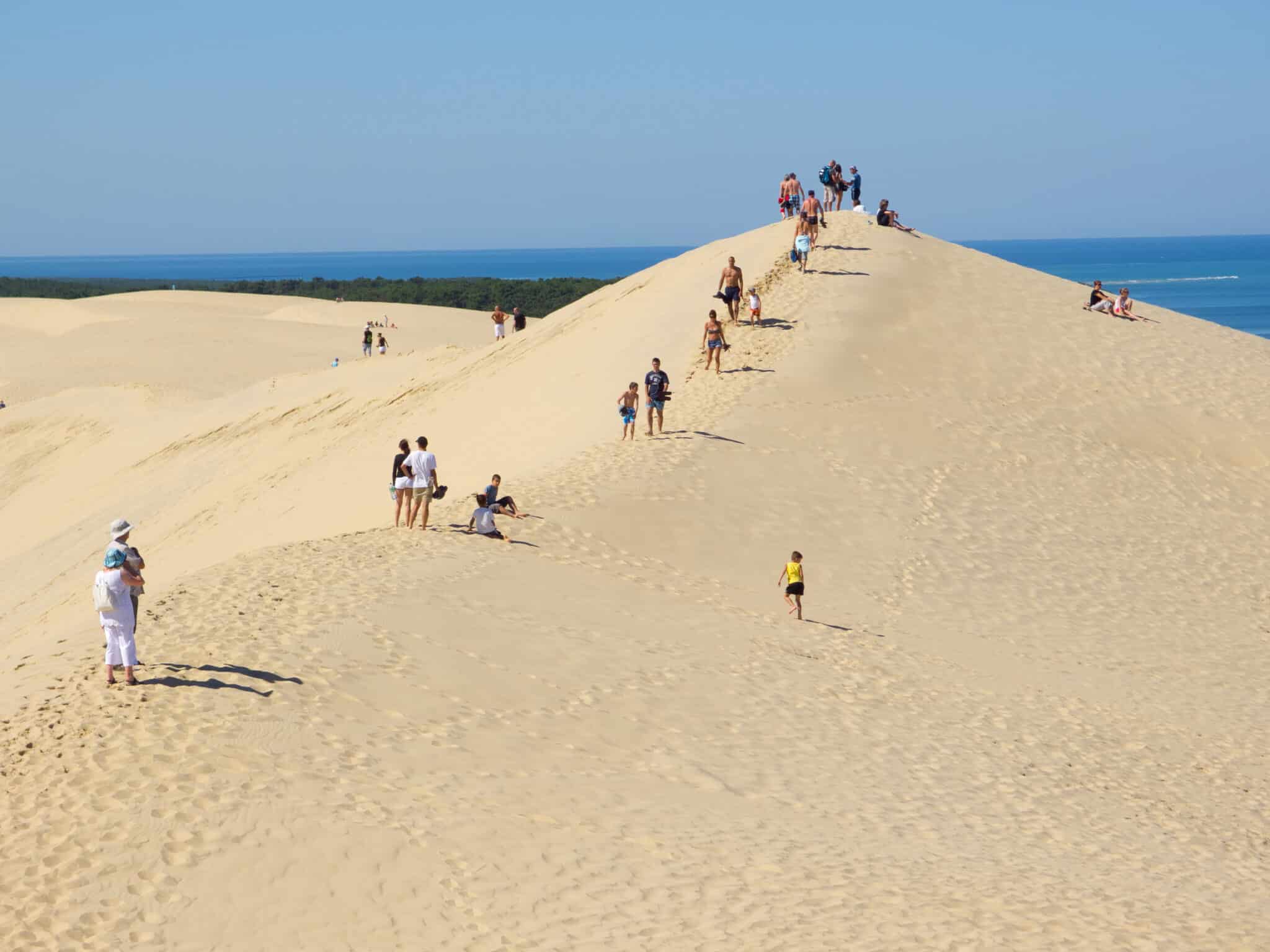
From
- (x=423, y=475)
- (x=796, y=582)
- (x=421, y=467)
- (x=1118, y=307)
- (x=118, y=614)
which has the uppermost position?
(x=1118, y=307)

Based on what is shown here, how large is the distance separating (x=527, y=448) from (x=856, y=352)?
808cm

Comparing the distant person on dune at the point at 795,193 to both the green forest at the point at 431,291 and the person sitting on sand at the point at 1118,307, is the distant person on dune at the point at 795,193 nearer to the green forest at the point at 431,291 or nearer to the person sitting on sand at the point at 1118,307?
the person sitting on sand at the point at 1118,307

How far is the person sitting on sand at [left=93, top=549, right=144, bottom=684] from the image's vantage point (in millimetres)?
11586

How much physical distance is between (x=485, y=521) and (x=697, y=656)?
4.49 m

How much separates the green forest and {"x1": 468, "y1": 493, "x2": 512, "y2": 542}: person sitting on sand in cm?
5475

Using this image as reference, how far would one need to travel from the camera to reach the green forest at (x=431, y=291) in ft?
A: 264

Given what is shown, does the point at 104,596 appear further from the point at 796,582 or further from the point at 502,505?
the point at 796,582

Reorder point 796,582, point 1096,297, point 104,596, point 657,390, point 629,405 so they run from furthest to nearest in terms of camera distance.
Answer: point 1096,297 < point 629,405 < point 657,390 < point 796,582 < point 104,596

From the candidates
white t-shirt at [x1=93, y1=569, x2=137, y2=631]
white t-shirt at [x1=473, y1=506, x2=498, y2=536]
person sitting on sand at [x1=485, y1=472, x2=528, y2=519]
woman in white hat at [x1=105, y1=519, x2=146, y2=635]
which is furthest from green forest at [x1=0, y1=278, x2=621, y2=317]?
white t-shirt at [x1=93, y1=569, x2=137, y2=631]

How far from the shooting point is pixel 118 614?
11609 mm

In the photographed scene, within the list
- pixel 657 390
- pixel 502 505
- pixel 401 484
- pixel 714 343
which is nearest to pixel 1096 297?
pixel 714 343

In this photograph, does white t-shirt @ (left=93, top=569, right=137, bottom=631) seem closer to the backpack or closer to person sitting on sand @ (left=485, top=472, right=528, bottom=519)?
the backpack

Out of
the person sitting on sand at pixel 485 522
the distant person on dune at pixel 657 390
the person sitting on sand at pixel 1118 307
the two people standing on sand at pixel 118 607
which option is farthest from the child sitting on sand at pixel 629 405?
the person sitting on sand at pixel 1118 307

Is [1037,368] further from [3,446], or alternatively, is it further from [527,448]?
[3,446]
